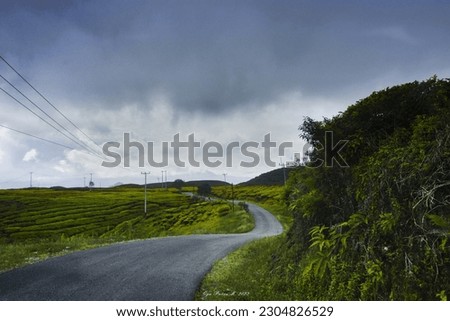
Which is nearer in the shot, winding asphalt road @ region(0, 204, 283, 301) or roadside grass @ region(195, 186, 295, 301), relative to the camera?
roadside grass @ region(195, 186, 295, 301)

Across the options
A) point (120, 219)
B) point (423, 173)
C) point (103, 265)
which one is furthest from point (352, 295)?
point (120, 219)

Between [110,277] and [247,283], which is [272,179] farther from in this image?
[247,283]

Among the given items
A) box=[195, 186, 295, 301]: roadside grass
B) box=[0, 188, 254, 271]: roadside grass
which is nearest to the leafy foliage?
box=[195, 186, 295, 301]: roadside grass

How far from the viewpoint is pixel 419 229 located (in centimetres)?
518

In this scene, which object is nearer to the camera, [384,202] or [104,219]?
[384,202]

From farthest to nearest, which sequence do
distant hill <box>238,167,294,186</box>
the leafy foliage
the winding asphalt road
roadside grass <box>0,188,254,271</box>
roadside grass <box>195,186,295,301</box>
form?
distant hill <box>238,167,294,186</box> → roadside grass <box>0,188,254,271</box> → the winding asphalt road → roadside grass <box>195,186,295,301</box> → the leafy foliage

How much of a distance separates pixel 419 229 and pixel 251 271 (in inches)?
247

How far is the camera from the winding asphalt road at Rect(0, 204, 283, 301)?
8828mm

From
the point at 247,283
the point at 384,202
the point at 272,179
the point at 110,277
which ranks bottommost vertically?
the point at 110,277

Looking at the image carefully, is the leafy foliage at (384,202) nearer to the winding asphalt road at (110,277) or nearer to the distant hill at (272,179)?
the winding asphalt road at (110,277)

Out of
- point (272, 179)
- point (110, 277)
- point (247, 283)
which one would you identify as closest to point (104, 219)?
point (110, 277)

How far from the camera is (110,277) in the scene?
10.9 m

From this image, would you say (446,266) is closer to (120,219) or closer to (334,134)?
(334,134)

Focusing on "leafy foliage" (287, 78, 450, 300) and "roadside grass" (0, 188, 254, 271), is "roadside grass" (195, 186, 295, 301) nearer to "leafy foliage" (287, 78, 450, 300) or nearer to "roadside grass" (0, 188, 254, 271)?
"leafy foliage" (287, 78, 450, 300)
